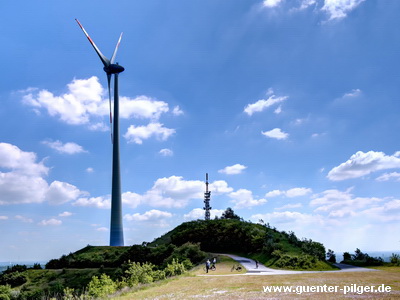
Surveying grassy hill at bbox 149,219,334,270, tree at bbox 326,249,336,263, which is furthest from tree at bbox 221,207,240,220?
tree at bbox 326,249,336,263

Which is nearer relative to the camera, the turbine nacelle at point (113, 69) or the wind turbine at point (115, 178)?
the wind turbine at point (115, 178)

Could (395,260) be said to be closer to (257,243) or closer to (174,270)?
(257,243)

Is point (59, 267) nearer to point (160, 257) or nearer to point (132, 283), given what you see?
point (160, 257)

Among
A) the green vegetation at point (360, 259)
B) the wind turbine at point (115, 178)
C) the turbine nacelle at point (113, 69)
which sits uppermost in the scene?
the turbine nacelle at point (113, 69)

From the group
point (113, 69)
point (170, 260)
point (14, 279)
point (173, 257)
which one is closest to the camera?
point (170, 260)

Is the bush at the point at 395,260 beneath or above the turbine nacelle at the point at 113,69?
beneath

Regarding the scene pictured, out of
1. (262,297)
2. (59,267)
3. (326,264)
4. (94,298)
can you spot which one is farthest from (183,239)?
(262,297)

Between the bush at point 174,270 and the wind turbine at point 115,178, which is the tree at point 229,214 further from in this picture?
the bush at point 174,270

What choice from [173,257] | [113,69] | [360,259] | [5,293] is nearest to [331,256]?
[360,259]

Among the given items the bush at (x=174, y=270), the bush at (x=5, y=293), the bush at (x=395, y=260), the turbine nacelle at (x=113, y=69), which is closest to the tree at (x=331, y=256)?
the bush at (x=395, y=260)

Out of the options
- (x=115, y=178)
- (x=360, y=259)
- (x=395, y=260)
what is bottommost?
(x=360, y=259)

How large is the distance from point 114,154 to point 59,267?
113 feet

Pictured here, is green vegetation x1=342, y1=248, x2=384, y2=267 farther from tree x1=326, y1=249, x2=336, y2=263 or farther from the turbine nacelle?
the turbine nacelle

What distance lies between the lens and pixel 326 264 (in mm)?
51625
